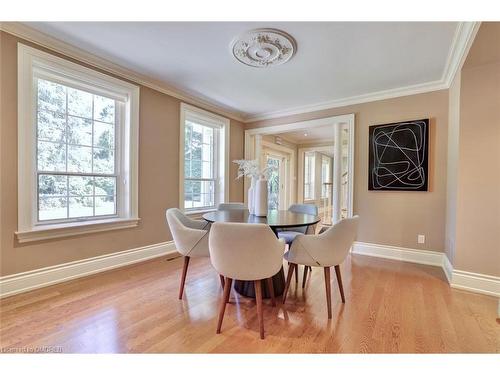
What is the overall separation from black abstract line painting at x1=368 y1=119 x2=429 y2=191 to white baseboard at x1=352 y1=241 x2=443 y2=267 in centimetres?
84

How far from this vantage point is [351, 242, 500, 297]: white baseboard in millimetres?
2359

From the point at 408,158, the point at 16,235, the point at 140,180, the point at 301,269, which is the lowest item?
the point at 301,269

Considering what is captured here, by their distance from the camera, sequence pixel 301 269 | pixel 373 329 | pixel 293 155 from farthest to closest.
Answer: pixel 293 155 < pixel 301 269 < pixel 373 329

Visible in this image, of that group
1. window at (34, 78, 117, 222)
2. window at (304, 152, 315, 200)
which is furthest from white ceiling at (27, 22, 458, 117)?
window at (304, 152, 315, 200)

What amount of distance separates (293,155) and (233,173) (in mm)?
2899

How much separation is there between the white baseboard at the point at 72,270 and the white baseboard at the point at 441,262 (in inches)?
119

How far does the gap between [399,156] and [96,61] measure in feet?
12.7

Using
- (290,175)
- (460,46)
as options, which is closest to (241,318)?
(460,46)

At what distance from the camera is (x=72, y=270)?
8.36ft

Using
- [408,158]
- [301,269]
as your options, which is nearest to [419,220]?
[408,158]

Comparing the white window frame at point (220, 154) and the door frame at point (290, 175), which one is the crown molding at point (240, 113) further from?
the door frame at point (290, 175)

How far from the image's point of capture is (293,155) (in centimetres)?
705

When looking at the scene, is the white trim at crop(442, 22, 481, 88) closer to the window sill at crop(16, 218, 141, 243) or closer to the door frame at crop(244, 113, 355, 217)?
the door frame at crop(244, 113, 355, 217)

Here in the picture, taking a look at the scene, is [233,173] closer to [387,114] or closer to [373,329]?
[387,114]
